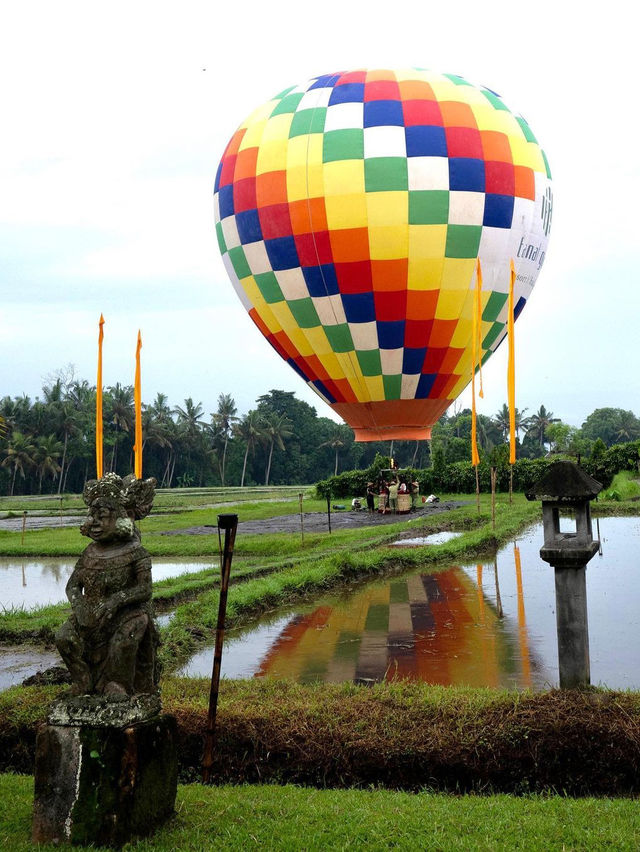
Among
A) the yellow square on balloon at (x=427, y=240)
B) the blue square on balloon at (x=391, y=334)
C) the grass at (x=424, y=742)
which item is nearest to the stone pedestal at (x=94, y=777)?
the grass at (x=424, y=742)

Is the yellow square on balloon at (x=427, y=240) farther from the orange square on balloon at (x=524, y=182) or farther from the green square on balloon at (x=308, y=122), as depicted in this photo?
the green square on balloon at (x=308, y=122)

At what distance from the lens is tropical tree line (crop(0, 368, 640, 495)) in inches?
2675

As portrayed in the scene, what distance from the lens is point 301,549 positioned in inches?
776

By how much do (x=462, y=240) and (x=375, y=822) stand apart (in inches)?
702

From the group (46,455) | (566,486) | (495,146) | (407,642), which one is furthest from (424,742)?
(46,455)

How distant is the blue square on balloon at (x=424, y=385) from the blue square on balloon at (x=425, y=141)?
18.0 feet

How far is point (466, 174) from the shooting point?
21078 millimetres

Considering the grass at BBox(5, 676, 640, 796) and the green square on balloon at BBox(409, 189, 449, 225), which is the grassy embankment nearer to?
the grass at BBox(5, 676, 640, 796)

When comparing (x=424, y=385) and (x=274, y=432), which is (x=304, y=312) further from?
(x=274, y=432)

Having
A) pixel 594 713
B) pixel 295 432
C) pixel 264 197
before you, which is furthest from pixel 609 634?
pixel 295 432

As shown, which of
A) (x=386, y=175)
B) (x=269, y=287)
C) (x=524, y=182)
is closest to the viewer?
(x=386, y=175)

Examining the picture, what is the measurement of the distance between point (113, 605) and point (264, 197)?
17837mm

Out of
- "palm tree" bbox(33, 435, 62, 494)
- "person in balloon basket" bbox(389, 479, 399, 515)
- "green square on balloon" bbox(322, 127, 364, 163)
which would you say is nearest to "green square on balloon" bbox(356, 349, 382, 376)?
"green square on balloon" bbox(322, 127, 364, 163)

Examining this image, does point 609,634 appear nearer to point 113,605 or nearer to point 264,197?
point 113,605
